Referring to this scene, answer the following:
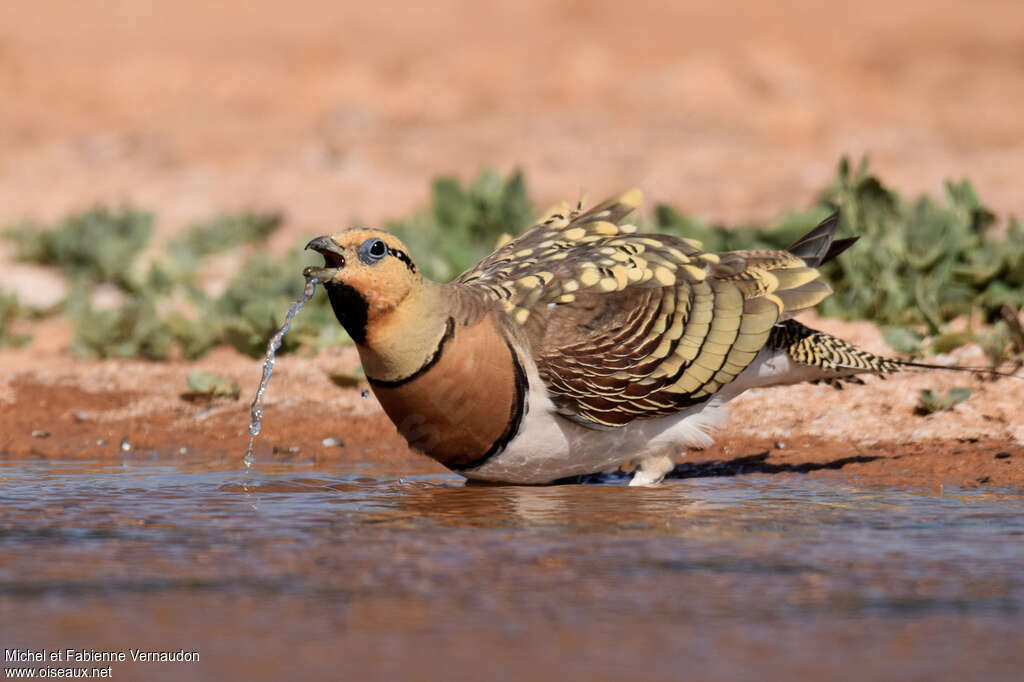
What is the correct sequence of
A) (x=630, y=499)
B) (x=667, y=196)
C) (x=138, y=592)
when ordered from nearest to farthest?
(x=138, y=592) < (x=630, y=499) < (x=667, y=196)

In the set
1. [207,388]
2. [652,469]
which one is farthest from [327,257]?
[207,388]

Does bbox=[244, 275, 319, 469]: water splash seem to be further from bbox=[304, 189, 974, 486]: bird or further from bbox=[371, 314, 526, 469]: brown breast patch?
bbox=[371, 314, 526, 469]: brown breast patch

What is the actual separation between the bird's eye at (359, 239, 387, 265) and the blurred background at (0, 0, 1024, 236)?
668cm

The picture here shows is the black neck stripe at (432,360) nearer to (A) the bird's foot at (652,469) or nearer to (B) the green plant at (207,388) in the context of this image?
(A) the bird's foot at (652,469)

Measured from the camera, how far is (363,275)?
4891mm

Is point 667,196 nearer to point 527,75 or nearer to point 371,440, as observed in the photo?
point 371,440

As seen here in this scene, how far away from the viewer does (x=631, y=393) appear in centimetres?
530

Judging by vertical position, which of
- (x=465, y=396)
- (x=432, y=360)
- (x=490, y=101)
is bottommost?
(x=465, y=396)

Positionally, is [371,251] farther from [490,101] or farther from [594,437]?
[490,101]

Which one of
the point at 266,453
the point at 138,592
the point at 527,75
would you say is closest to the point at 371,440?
the point at 266,453

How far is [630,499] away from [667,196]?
747 cm

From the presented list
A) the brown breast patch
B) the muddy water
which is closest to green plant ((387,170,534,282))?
the muddy water

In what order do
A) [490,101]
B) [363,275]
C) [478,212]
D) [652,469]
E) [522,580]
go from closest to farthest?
[522,580] < [363,275] < [652,469] < [478,212] < [490,101]

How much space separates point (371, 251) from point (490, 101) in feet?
45.6
